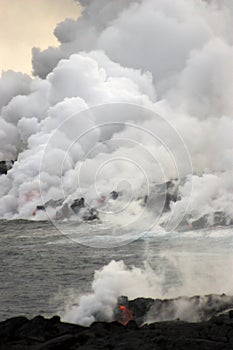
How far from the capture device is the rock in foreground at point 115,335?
96.0 feet

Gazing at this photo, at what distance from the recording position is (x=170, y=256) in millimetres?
78312

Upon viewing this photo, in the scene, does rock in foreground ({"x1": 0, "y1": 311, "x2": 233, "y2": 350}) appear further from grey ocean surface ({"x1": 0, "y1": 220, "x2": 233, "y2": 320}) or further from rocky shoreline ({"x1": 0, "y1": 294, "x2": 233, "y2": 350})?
grey ocean surface ({"x1": 0, "y1": 220, "x2": 233, "y2": 320})

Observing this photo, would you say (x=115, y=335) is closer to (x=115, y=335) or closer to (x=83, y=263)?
(x=115, y=335)

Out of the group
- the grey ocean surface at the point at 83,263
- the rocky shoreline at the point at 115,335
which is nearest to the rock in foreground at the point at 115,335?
the rocky shoreline at the point at 115,335

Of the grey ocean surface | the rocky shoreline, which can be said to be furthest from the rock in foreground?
the grey ocean surface

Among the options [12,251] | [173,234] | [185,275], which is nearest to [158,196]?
[173,234]

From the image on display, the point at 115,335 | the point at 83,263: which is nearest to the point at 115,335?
the point at 115,335

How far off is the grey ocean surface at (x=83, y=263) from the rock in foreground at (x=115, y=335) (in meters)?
13.8

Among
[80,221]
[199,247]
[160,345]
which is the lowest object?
[160,345]

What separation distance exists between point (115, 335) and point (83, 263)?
4734cm

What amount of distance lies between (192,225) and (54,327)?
86.4 meters

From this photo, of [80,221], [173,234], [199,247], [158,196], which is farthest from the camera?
[158,196]

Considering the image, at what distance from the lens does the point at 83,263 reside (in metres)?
78.4

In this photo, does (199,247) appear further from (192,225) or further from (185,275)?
(192,225)
